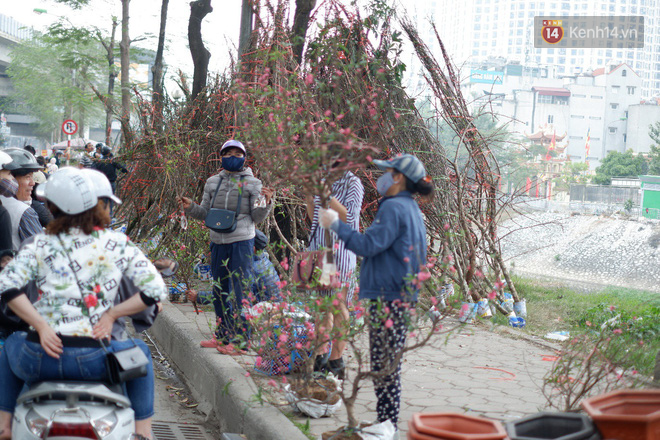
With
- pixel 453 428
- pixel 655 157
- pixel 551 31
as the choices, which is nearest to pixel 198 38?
pixel 453 428

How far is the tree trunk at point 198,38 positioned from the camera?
37.4 feet

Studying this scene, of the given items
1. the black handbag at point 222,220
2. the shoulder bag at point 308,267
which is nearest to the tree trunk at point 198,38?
the black handbag at point 222,220

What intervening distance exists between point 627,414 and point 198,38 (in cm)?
1008

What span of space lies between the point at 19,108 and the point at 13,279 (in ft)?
276

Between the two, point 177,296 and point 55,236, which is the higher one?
point 55,236

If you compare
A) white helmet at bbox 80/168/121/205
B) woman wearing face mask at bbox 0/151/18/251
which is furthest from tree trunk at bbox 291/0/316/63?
white helmet at bbox 80/168/121/205

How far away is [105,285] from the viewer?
3.04 m

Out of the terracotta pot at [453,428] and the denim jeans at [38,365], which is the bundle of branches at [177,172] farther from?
the terracotta pot at [453,428]

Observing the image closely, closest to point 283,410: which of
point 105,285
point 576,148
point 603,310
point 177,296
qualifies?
point 105,285

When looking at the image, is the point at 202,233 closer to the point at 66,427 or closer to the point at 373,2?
the point at 373,2

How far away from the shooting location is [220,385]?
5.20 metres

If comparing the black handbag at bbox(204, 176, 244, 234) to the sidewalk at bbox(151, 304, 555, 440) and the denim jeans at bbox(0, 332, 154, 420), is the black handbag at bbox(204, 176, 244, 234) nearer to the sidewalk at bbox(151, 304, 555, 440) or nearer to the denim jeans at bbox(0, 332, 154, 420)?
the sidewalk at bbox(151, 304, 555, 440)

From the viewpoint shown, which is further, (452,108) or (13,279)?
(452,108)

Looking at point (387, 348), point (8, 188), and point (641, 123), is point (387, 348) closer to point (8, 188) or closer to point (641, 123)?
point (8, 188)
